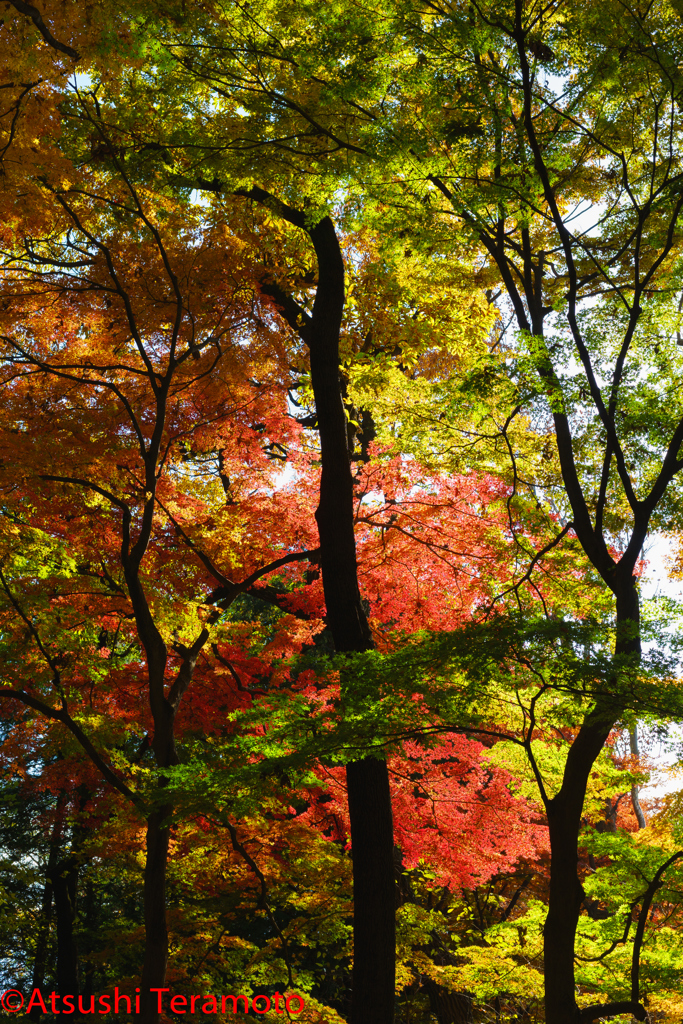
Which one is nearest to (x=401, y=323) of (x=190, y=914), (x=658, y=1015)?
(x=190, y=914)

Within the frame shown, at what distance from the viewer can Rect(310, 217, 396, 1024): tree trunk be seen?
4547mm

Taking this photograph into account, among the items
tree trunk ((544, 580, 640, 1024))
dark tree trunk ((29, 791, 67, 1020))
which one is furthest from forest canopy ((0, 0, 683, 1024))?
dark tree trunk ((29, 791, 67, 1020))

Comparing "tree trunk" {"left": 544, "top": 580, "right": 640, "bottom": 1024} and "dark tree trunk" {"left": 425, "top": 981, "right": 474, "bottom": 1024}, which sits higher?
"tree trunk" {"left": 544, "top": 580, "right": 640, "bottom": 1024}

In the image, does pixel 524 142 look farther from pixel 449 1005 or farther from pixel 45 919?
pixel 45 919

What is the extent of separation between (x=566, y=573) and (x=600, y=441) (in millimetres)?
1206

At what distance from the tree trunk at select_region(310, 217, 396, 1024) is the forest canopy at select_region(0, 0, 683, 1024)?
0.03 meters

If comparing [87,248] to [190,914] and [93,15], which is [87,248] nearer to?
[93,15]

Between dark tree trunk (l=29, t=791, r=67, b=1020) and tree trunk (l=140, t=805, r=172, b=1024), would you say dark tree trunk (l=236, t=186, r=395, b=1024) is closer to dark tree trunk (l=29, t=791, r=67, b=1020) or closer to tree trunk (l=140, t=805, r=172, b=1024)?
tree trunk (l=140, t=805, r=172, b=1024)

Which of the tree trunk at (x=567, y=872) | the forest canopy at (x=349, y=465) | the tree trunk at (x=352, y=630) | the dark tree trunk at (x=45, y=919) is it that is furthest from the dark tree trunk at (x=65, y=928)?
the tree trunk at (x=567, y=872)

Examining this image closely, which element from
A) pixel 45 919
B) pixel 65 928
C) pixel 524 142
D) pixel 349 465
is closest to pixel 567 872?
pixel 349 465

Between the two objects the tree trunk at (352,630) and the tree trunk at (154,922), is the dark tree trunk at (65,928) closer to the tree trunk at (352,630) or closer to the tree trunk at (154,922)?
the tree trunk at (154,922)

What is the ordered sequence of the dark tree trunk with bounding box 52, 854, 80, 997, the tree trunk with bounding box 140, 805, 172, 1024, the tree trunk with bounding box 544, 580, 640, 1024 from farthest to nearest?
the dark tree trunk with bounding box 52, 854, 80, 997 < the tree trunk with bounding box 140, 805, 172, 1024 < the tree trunk with bounding box 544, 580, 640, 1024

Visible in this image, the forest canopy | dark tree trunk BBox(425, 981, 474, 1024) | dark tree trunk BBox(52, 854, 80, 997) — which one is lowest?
dark tree trunk BBox(425, 981, 474, 1024)

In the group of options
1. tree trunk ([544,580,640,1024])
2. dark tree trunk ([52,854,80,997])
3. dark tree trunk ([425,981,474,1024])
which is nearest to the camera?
tree trunk ([544,580,640,1024])
